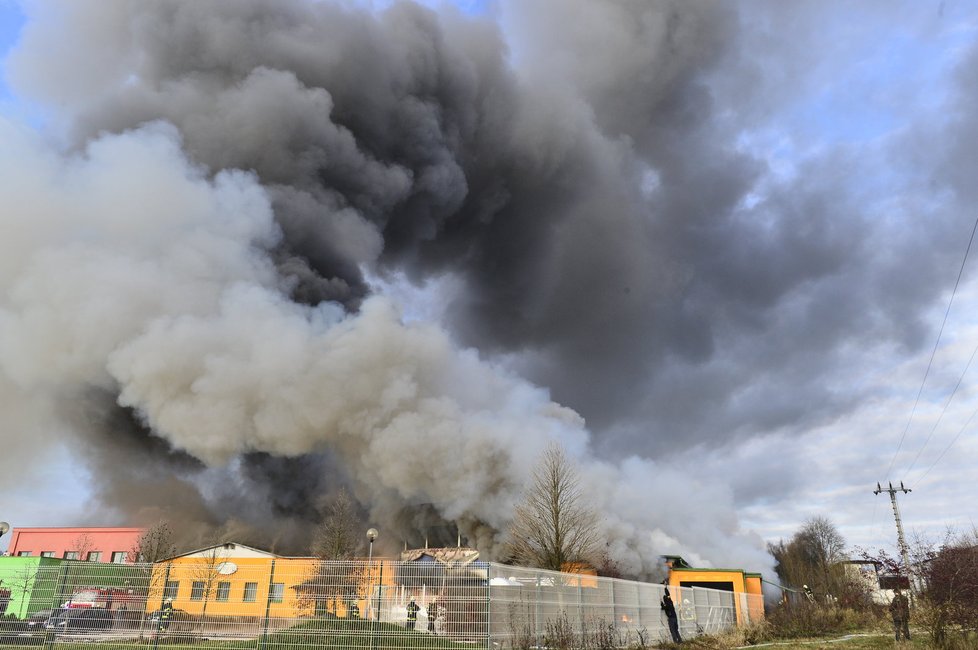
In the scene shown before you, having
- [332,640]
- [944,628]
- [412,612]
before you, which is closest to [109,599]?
[332,640]

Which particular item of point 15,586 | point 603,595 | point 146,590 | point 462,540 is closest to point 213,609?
point 146,590

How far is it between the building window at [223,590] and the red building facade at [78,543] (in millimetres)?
42485

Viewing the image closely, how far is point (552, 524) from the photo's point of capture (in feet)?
95.0

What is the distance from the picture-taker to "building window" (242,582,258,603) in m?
11.2

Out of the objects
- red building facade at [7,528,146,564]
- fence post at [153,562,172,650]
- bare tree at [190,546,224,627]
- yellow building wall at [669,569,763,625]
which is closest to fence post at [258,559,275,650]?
bare tree at [190,546,224,627]

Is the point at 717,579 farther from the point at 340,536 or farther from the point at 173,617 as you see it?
the point at 173,617

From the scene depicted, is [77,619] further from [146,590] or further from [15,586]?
[15,586]

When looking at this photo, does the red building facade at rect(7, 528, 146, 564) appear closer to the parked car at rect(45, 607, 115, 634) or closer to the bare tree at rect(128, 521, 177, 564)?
the bare tree at rect(128, 521, 177, 564)

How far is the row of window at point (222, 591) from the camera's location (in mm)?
10922

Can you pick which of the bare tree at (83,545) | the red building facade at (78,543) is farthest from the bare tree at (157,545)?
the bare tree at (83,545)

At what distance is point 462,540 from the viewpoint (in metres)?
42.6

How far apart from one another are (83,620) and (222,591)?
245 cm

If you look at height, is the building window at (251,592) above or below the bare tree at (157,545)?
below

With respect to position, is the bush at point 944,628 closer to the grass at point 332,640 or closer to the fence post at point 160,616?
the grass at point 332,640
